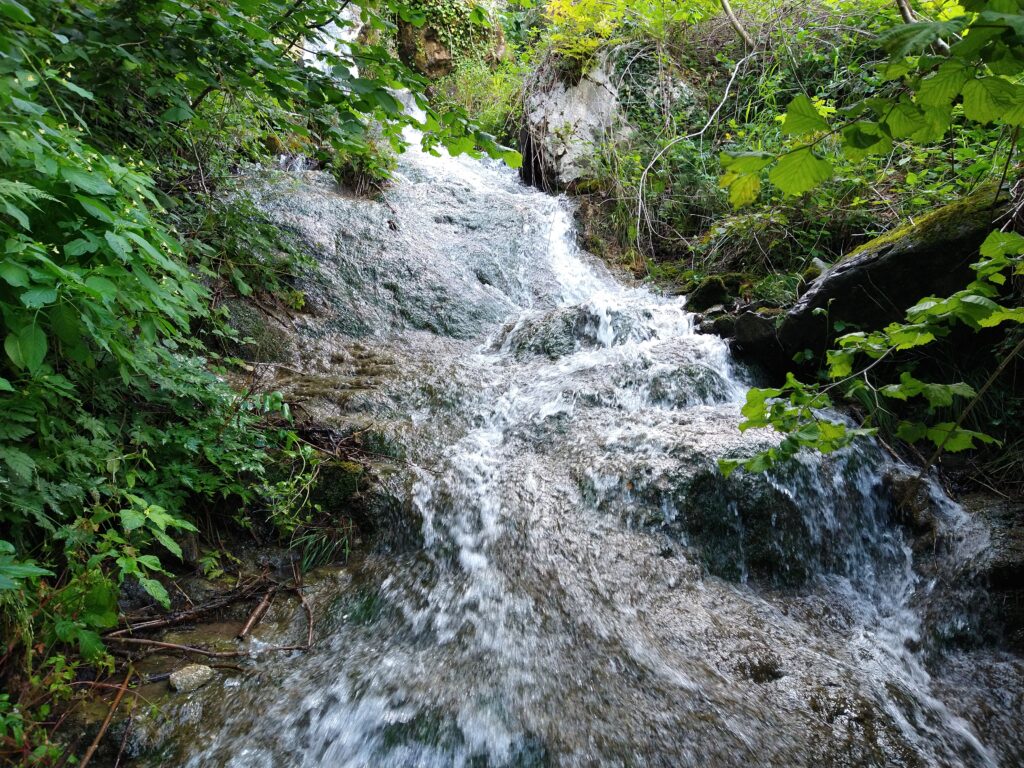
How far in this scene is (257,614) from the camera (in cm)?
231

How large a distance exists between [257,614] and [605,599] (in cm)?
160

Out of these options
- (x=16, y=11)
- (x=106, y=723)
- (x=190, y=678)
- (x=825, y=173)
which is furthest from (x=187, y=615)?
(x=825, y=173)

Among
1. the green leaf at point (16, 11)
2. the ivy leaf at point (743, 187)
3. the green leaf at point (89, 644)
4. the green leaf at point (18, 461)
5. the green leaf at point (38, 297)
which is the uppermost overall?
the ivy leaf at point (743, 187)

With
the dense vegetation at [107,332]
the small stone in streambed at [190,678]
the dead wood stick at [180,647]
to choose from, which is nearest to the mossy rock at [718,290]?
the dense vegetation at [107,332]

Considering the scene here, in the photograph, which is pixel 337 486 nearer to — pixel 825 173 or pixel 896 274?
pixel 825 173

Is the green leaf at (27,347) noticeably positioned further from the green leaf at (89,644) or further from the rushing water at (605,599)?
the rushing water at (605,599)

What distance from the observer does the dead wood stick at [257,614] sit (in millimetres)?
2213

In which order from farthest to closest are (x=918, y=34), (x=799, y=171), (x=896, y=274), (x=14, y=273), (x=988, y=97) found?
(x=896, y=274) < (x=14, y=273) < (x=799, y=171) < (x=988, y=97) < (x=918, y=34)

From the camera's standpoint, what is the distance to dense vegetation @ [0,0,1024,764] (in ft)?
4.51

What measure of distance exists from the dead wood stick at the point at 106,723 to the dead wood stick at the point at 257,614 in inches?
15.8

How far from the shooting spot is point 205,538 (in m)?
2.50

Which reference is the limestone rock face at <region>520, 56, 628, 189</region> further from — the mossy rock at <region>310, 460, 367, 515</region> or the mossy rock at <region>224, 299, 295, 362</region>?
the mossy rock at <region>310, 460, 367, 515</region>

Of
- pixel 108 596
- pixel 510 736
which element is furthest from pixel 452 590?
pixel 108 596

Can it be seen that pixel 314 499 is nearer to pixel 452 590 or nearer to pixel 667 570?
pixel 452 590
